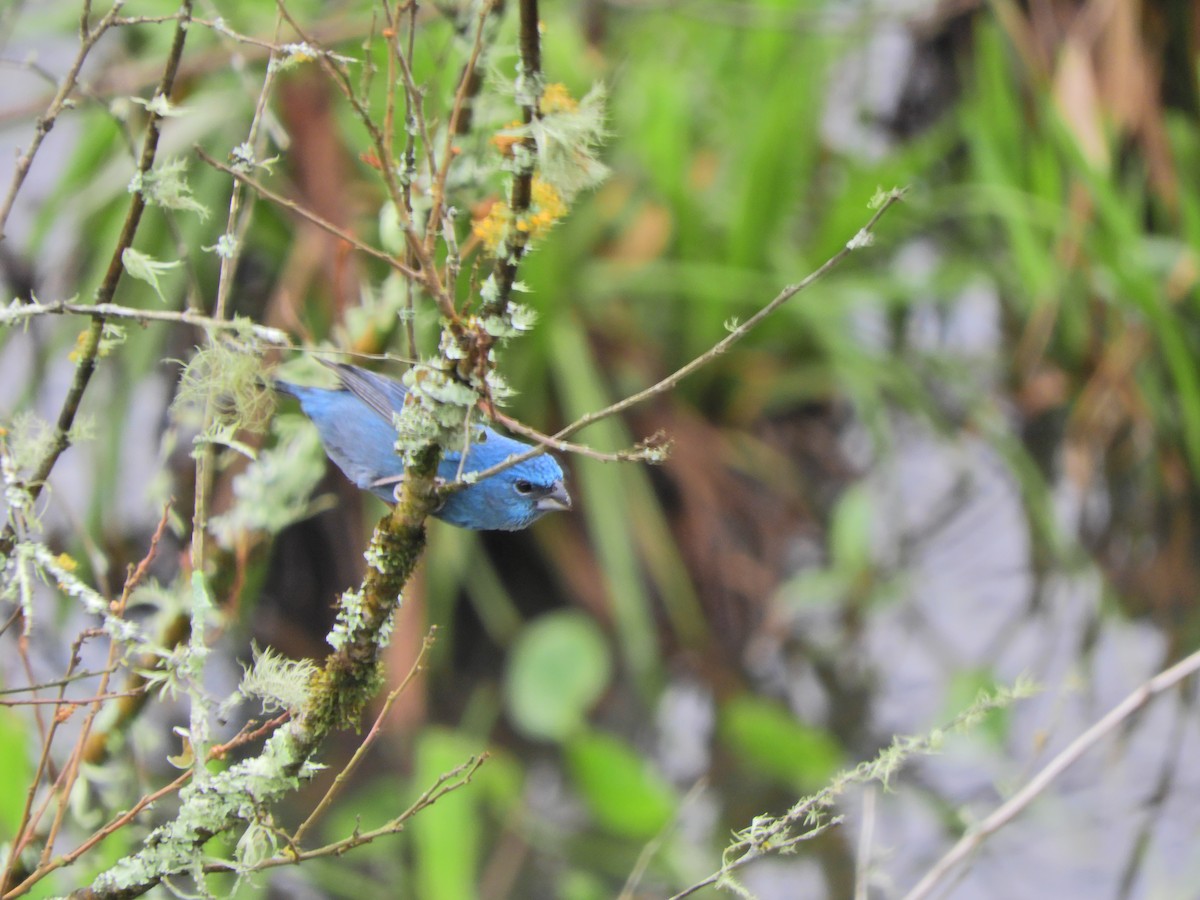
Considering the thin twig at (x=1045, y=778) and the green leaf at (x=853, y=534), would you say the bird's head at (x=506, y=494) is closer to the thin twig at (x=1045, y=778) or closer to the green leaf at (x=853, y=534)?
the thin twig at (x=1045, y=778)

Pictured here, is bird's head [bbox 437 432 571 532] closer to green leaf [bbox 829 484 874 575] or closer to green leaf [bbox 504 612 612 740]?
green leaf [bbox 504 612 612 740]

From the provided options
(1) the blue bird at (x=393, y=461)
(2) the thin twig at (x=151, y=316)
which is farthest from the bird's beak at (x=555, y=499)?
(2) the thin twig at (x=151, y=316)

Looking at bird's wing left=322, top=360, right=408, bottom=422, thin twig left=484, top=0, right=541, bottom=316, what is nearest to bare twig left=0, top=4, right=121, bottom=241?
thin twig left=484, top=0, right=541, bottom=316

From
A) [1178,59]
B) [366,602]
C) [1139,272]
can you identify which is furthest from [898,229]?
[366,602]

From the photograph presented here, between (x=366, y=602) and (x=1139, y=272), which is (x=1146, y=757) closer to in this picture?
(x=1139, y=272)

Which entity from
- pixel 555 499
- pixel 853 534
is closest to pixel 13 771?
pixel 555 499

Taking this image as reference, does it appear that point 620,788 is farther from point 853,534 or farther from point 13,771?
point 13,771
